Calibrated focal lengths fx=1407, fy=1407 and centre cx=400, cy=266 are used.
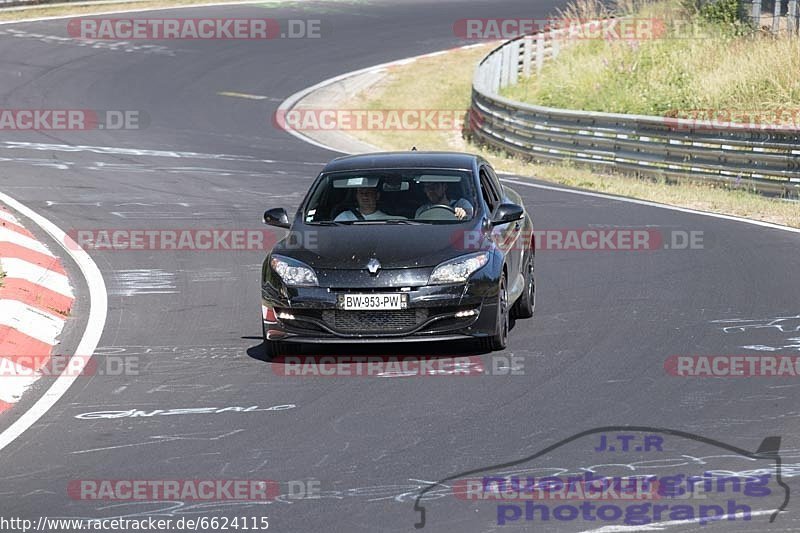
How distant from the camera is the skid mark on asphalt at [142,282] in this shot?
13.7 meters

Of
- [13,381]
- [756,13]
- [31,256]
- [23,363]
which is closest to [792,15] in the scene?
[756,13]

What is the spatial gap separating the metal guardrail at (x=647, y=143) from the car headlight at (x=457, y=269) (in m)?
10.9

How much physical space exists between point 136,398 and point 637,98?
1958 cm

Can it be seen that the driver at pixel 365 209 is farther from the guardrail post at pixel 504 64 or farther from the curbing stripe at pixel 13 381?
the guardrail post at pixel 504 64

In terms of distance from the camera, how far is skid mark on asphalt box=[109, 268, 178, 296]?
45.1ft

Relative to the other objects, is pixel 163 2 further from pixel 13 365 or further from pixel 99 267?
pixel 13 365

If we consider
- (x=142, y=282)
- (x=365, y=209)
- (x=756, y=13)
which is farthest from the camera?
(x=756, y=13)

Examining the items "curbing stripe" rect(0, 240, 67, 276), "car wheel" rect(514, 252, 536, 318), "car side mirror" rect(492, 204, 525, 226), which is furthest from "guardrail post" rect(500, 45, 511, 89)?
"car side mirror" rect(492, 204, 525, 226)

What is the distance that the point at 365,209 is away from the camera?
11.6 m

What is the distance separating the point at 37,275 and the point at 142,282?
1042mm

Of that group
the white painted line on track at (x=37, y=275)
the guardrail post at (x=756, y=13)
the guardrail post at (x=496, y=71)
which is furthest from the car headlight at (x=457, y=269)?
the guardrail post at (x=496, y=71)

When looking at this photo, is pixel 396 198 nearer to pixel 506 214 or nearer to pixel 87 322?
pixel 506 214

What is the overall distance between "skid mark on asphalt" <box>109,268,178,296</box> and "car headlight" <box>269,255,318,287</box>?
3.07 m

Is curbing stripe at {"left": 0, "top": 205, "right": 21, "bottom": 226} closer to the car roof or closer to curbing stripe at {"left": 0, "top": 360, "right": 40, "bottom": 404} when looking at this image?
the car roof
